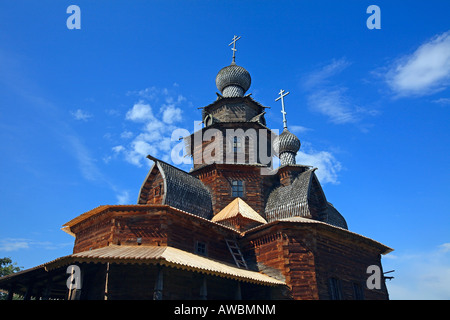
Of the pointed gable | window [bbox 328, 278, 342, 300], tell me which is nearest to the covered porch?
window [bbox 328, 278, 342, 300]

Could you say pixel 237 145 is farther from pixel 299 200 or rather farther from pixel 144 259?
pixel 144 259

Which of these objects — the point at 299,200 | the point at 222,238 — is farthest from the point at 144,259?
the point at 299,200

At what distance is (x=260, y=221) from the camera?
19125 mm

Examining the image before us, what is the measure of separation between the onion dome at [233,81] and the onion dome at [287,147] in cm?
448

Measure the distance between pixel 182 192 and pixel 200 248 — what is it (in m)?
3.70

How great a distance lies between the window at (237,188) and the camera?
21.0 metres

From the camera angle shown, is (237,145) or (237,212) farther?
(237,145)

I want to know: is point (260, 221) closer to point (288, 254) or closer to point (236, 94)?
point (288, 254)

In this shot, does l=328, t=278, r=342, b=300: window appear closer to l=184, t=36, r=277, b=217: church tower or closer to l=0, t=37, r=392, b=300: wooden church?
l=0, t=37, r=392, b=300: wooden church

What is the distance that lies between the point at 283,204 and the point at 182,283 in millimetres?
8264

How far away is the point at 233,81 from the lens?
25.8 meters

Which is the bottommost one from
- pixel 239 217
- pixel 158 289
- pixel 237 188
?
pixel 158 289
